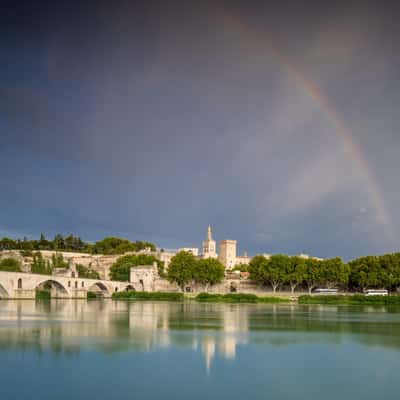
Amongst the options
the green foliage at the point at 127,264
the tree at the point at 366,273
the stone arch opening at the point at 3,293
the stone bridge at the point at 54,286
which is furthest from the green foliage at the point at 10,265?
the tree at the point at 366,273

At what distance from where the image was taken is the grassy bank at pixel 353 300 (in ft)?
194

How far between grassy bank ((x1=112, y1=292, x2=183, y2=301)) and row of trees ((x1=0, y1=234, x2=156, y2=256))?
1685 inches

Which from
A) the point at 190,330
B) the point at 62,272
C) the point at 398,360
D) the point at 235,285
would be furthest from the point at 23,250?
the point at 398,360

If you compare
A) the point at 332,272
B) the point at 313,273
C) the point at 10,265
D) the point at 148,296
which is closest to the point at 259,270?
the point at 313,273

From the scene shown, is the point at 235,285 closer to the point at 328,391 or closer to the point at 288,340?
the point at 288,340

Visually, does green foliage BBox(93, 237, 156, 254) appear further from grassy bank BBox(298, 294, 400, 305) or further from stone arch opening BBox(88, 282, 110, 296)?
grassy bank BBox(298, 294, 400, 305)

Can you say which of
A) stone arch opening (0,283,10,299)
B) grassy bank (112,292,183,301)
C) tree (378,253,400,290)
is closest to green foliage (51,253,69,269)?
grassy bank (112,292,183,301)

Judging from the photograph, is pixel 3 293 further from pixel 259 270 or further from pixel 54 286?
pixel 259 270

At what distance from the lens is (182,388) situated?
47.6 feet

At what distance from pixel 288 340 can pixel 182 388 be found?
10626mm

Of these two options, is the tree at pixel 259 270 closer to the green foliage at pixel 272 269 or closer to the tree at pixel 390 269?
the green foliage at pixel 272 269

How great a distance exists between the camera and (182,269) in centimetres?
7975

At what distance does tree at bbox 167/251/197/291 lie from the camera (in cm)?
7925

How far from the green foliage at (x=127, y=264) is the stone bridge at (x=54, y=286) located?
8.21 m
